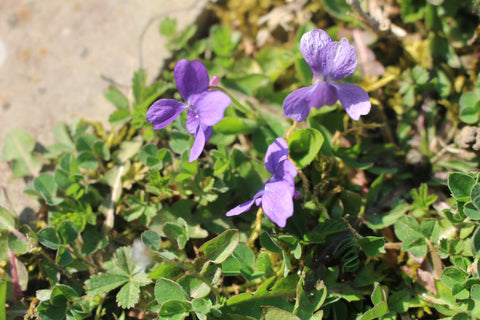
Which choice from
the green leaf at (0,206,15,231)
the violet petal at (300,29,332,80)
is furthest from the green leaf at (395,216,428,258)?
the green leaf at (0,206,15,231)

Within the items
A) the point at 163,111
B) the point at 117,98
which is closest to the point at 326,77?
the point at 163,111

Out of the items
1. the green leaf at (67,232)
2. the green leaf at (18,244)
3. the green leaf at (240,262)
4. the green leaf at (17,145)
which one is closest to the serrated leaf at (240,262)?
the green leaf at (240,262)

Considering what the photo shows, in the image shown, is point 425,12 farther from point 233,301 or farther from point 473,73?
point 233,301

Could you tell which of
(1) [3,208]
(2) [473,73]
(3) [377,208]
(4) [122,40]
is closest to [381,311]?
(3) [377,208]

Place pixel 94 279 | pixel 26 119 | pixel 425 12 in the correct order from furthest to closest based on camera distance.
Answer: pixel 26 119 < pixel 425 12 < pixel 94 279

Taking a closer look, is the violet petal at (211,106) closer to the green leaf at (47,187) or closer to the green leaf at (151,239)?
the green leaf at (151,239)
